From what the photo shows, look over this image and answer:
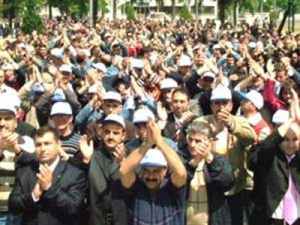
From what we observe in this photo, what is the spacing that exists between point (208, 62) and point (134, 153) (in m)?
7.20

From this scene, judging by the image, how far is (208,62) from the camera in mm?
14219

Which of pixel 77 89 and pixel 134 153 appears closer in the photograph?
pixel 134 153

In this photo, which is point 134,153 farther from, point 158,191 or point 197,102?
point 197,102

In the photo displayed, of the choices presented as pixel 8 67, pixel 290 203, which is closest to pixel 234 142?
pixel 290 203

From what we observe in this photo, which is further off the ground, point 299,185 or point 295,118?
point 295,118

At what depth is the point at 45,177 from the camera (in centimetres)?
725

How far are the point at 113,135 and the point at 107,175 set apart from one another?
35 cm

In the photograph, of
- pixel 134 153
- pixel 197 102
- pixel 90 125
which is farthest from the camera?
pixel 197 102

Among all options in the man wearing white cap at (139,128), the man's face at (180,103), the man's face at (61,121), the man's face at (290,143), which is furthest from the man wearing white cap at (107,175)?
the man's face at (180,103)

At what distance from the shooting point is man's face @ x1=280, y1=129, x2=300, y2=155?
8.09 metres

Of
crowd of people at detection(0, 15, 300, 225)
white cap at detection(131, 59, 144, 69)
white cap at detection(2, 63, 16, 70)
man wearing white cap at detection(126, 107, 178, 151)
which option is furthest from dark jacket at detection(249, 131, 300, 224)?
white cap at detection(2, 63, 16, 70)

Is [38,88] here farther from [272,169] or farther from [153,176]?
[153,176]

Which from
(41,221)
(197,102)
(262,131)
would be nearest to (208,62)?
(197,102)

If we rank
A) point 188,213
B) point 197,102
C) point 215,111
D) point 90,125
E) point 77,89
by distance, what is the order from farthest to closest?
point 77,89 → point 197,102 → point 90,125 → point 215,111 → point 188,213
